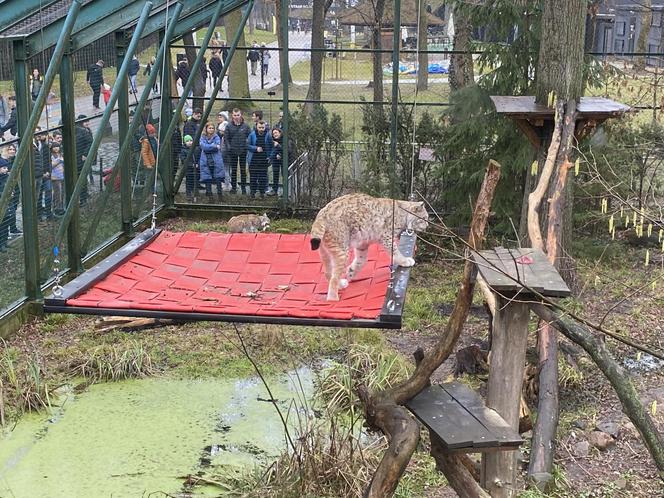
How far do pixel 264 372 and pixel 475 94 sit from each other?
4.90 meters

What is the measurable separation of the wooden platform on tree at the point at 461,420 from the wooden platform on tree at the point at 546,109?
11.0ft

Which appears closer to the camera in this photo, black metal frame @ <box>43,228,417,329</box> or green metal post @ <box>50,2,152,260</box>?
black metal frame @ <box>43,228,417,329</box>

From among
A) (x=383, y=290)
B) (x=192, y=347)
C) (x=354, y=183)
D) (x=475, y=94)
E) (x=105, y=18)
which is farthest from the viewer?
(x=354, y=183)

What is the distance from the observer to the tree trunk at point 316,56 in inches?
658

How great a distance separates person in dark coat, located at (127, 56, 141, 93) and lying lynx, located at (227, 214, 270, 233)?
2243 mm

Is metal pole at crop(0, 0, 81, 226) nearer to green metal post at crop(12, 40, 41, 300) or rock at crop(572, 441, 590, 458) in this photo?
green metal post at crop(12, 40, 41, 300)

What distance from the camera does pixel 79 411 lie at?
8.27 meters

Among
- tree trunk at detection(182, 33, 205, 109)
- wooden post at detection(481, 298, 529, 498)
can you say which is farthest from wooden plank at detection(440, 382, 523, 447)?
tree trunk at detection(182, 33, 205, 109)

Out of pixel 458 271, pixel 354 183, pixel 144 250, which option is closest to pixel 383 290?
pixel 144 250

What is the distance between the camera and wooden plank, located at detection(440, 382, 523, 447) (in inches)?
180

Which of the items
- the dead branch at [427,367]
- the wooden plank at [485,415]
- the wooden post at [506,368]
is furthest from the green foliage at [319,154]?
the wooden post at [506,368]

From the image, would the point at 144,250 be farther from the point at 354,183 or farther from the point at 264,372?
the point at 354,183

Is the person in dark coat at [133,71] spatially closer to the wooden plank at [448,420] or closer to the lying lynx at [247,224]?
the lying lynx at [247,224]

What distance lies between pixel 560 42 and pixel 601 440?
427 centimetres
